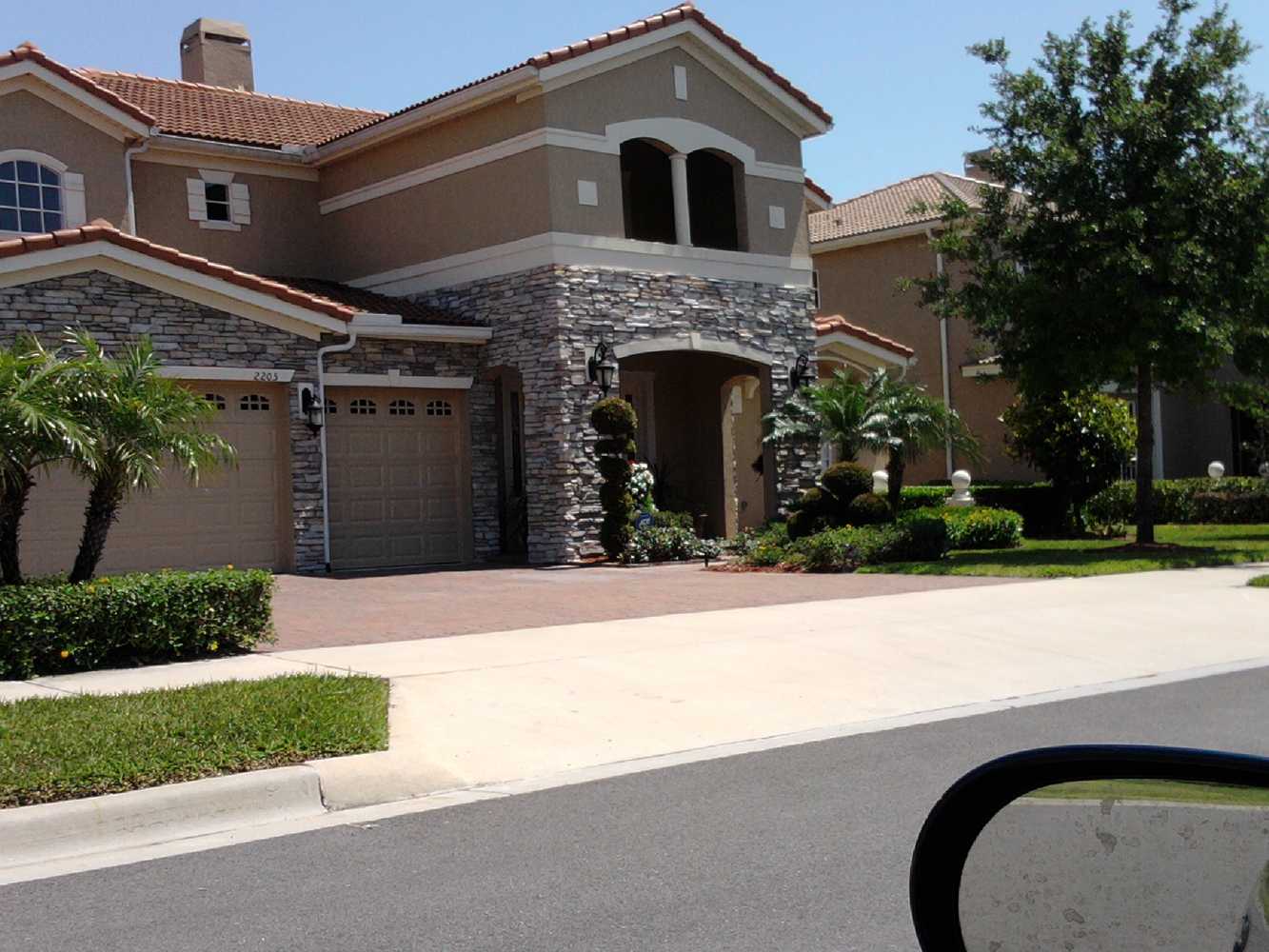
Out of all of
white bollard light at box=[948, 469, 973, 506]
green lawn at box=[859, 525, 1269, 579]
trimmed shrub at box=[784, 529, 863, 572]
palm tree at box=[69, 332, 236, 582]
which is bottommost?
green lawn at box=[859, 525, 1269, 579]

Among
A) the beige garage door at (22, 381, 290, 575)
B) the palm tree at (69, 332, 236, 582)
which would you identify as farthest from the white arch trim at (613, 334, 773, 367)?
the palm tree at (69, 332, 236, 582)

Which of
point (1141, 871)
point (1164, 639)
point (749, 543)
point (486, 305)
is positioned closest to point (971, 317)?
point (749, 543)

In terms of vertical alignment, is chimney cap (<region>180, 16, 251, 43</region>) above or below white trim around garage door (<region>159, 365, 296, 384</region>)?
above

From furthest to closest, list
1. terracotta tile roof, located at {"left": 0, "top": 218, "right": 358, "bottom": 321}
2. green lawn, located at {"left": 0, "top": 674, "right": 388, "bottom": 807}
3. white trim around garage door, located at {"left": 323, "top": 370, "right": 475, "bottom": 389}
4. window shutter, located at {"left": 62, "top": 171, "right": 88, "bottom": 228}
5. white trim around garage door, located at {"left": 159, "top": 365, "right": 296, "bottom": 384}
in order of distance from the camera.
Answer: window shutter, located at {"left": 62, "top": 171, "right": 88, "bottom": 228} → white trim around garage door, located at {"left": 323, "top": 370, "right": 475, "bottom": 389} → white trim around garage door, located at {"left": 159, "top": 365, "right": 296, "bottom": 384} → terracotta tile roof, located at {"left": 0, "top": 218, "right": 358, "bottom": 321} → green lawn, located at {"left": 0, "top": 674, "right": 388, "bottom": 807}

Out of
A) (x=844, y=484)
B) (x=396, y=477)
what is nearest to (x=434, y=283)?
(x=396, y=477)

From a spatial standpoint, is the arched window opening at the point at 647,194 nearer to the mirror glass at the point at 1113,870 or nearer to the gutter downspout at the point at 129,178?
the gutter downspout at the point at 129,178

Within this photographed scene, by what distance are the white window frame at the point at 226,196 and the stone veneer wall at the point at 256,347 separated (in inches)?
176

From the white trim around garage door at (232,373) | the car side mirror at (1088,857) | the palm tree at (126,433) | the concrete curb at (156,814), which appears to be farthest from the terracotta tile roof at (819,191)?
the car side mirror at (1088,857)

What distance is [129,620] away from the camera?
1098 centimetres

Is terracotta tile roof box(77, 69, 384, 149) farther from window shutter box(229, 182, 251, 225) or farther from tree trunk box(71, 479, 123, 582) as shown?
tree trunk box(71, 479, 123, 582)

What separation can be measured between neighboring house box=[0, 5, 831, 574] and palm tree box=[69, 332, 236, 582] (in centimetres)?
585

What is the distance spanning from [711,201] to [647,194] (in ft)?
3.76

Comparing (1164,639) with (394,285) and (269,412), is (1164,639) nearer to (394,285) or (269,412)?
(269,412)

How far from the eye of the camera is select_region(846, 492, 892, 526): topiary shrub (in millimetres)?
20297
